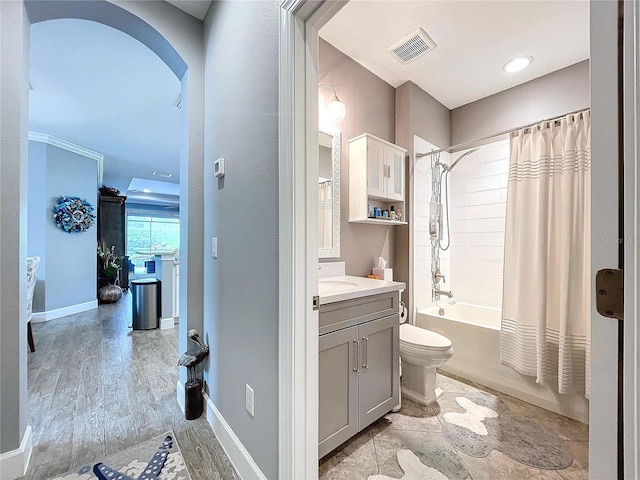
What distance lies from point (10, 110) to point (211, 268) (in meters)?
1.24

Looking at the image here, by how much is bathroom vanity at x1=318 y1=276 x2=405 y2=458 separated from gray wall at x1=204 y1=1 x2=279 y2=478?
317 millimetres

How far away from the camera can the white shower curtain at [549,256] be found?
6.08 feet

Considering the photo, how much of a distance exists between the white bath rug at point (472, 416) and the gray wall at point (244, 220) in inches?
51.9

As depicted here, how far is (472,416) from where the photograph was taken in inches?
73.8

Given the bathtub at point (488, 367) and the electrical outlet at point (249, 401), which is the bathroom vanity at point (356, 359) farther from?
the bathtub at point (488, 367)

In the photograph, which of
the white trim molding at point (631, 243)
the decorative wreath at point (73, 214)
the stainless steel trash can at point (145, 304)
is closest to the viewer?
the white trim molding at point (631, 243)

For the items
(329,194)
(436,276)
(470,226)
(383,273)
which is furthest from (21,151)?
(470,226)

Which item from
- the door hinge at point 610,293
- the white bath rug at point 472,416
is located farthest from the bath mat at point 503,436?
the door hinge at point 610,293

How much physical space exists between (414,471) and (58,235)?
18.5ft

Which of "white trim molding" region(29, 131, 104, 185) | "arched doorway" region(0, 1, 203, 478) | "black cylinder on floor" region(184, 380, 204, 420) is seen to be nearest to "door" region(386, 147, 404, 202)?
"arched doorway" region(0, 1, 203, 478)

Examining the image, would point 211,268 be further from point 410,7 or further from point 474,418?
point 410,7

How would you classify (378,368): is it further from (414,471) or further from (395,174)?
(395,174)

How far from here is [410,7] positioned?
188 cm

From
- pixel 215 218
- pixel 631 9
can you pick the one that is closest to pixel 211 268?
pixel 215 218
